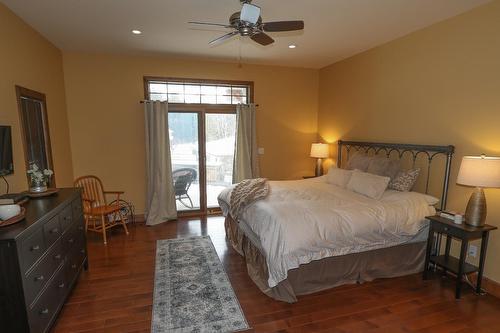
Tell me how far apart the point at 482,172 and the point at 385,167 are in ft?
3.92

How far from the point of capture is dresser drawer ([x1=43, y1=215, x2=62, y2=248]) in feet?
7.10

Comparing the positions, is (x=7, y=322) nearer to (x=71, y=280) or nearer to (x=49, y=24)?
(x=71, y=280)

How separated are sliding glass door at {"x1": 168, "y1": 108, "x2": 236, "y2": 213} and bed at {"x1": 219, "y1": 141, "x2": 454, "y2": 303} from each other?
2.04m

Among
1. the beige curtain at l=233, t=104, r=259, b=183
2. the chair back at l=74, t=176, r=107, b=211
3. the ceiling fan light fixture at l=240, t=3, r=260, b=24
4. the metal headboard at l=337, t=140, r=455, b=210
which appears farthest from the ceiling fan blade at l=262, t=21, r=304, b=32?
the chair back at l=74, t=176, r=107, b=211

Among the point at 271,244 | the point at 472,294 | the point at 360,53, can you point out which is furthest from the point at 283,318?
the point at 360,53

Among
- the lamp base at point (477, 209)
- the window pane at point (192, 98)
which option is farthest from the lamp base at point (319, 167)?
the lamp base at point (477, 209)

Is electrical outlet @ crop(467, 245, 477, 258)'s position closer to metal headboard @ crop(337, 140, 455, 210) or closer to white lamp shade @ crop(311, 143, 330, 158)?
metal headboard @ crop(337, 140, 455, 210)

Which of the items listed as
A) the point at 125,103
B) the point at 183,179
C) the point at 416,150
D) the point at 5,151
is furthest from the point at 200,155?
the point at 416,150

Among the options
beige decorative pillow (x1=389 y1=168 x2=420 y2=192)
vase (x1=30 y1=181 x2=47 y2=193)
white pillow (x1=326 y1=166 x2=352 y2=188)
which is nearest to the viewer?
vase (x1=30 y1=181 x2=47 y2=193)

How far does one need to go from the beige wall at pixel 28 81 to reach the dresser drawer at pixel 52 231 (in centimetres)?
76

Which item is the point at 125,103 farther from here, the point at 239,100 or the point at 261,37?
the point at 261,37

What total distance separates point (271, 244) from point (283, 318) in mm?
620

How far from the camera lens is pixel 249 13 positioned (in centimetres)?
213

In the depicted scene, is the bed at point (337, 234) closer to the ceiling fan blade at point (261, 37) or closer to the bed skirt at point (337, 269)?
the bed skirt at point (337, 269)
